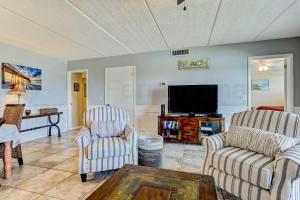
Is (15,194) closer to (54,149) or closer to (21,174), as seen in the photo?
(21,174)

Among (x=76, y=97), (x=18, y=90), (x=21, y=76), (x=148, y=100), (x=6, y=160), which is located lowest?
(x=6, y=160)

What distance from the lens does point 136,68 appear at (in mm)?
4809

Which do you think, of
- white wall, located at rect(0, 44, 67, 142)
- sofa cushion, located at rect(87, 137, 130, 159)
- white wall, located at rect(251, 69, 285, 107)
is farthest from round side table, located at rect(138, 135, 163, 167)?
white wall, located at rect(251, 69, 285, 107)

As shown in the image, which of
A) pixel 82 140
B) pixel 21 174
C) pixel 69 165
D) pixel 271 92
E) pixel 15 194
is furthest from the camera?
pixel 271 92

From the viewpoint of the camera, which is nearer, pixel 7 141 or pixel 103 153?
pixel 103 153

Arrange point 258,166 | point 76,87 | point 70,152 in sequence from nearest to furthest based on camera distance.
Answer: point 258,166 → point 70,152 → point 76,87

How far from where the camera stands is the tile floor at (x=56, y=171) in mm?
1925

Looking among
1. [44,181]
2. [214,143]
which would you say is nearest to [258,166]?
[214,143]

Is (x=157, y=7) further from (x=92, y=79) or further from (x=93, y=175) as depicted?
(x=92, y=79)

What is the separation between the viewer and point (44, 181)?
7.22 ft

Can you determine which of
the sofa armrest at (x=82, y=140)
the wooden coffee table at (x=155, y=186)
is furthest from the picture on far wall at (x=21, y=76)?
the wooden coffee table at (x=155, y=186)

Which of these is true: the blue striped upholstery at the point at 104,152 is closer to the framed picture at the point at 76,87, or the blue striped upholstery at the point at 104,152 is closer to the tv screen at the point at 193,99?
the tv screen at the point at 193,99

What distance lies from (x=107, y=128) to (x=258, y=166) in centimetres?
193

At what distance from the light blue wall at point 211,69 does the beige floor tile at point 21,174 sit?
280 cm
